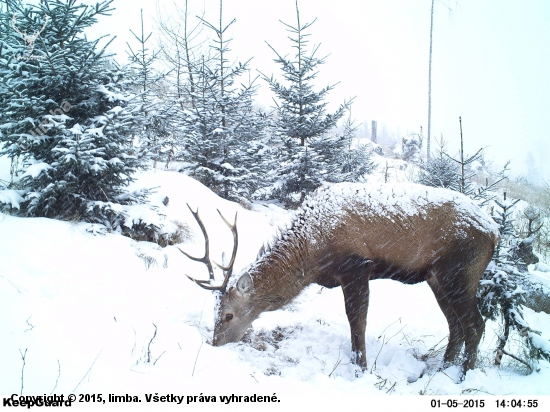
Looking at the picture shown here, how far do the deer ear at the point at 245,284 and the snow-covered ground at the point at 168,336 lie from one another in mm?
581

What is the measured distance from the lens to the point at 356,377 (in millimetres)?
2945

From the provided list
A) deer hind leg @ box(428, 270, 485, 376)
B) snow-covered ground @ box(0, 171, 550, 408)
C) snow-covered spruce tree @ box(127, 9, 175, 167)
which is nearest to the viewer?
snow-covered ground @ box(0, 171, 550, 408)

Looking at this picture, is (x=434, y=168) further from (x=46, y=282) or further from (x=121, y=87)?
(x=46, y=282)

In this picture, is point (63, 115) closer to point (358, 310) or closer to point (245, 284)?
point (245, 284)

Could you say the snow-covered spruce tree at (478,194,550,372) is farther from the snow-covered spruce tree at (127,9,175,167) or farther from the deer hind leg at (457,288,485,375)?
the snow-covered spruce tree at (127,9,175,167)

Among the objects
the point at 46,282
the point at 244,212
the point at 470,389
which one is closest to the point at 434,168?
the point at 244,212

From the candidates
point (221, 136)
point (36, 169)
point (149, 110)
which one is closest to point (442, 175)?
point (221, 136)

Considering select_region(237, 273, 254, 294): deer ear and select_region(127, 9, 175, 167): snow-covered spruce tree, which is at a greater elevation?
select_region(127, 9, 175, 167): snow-covered spruce tree

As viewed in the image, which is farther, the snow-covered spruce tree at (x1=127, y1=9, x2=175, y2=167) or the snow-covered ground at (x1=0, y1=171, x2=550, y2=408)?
the snow-covered spruce tree at (x1=127, y1=9, x2=175, y2=167)

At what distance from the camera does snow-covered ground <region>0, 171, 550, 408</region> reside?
1980mm

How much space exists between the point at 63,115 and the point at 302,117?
22.1ft

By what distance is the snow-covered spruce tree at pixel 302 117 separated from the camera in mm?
9586

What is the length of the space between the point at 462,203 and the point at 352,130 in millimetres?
9217

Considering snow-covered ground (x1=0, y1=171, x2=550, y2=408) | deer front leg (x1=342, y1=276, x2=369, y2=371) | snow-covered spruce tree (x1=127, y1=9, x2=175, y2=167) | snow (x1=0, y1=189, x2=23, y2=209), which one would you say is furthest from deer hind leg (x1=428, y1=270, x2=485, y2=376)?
snow (x1=0, y1=189, x2=23, y2=209)
